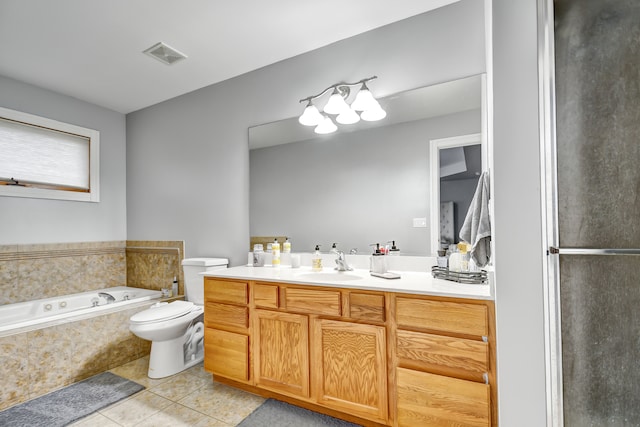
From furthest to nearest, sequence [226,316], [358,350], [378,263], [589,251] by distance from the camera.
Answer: [226,316] < [378,263] < [358,350] < [589,251]

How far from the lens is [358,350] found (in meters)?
1.61

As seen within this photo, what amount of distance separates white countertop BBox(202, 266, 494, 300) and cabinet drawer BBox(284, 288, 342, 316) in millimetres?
51

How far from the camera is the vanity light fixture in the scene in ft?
6.93

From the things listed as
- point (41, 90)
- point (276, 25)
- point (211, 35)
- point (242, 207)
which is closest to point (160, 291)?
point (242, 207)

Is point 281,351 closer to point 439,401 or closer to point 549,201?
point 439,401

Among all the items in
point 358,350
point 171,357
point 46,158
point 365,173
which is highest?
point 46,158

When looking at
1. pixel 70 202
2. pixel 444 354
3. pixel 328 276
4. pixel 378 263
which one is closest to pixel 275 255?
pixel 328 276

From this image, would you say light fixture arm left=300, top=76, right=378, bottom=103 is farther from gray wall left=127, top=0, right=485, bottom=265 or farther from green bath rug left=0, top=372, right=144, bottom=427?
green bath rug left=0, top=372, right=144, bottom=427

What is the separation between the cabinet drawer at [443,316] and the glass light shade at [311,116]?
4.71 feet

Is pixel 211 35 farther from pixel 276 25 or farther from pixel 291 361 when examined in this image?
pixel 291 361

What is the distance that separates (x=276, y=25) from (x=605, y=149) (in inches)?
77.2

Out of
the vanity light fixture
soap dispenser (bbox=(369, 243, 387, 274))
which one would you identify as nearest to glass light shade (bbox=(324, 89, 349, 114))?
the vanity light fixture

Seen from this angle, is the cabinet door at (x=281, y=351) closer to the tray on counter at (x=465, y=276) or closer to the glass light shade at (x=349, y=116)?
the tray on counter at (x=465, y=276)

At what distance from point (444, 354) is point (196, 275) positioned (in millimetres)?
2152
